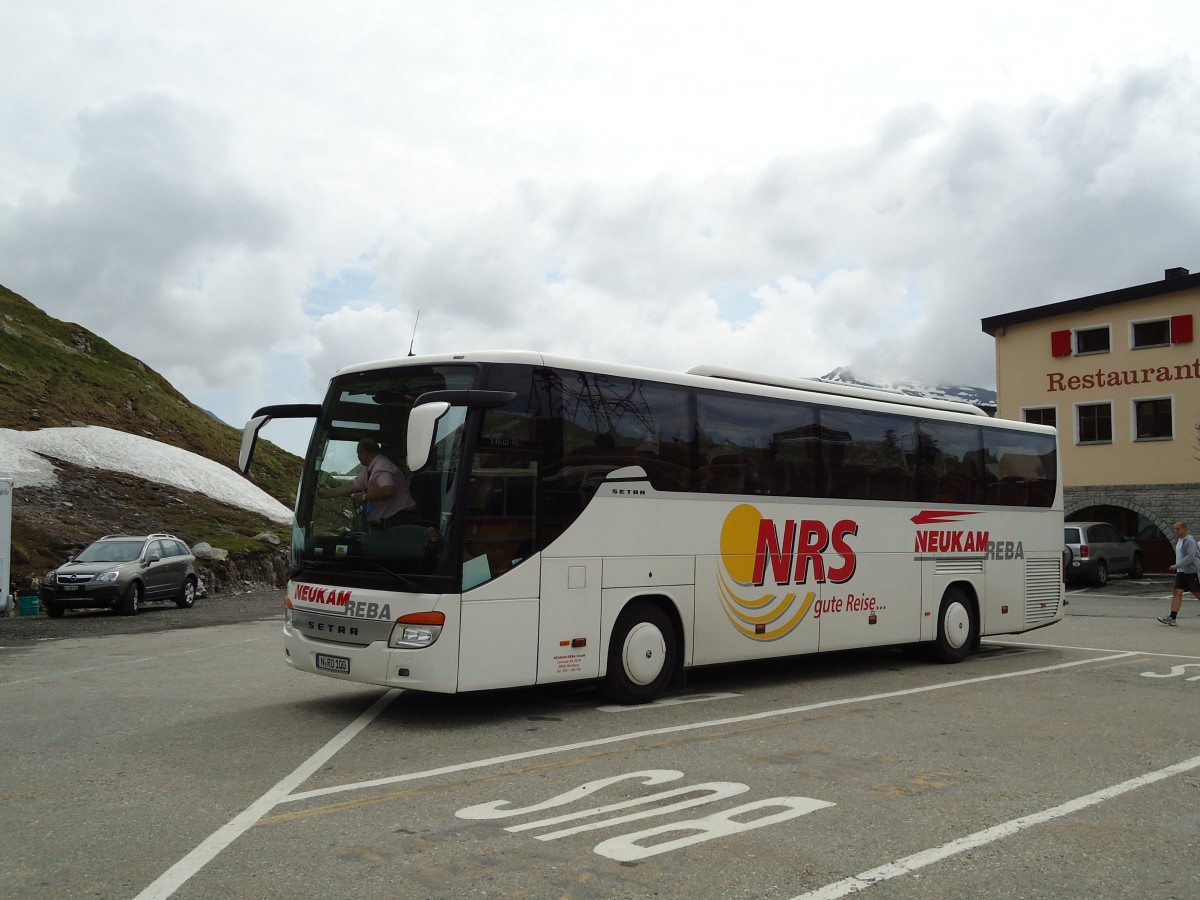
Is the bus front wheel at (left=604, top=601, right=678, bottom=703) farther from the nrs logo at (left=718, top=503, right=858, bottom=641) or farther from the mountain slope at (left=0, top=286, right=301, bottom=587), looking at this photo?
the mountain slope at (left=0, top=286, right=301, bottom=587)

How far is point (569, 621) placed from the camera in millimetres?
9578

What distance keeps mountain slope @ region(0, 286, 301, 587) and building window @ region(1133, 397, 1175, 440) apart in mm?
31901

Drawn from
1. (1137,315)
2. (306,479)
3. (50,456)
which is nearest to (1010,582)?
(306,479)

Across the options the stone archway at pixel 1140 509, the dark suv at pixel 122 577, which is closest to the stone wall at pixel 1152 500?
the stone archway at pixel 1140 509

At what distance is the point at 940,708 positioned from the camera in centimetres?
1021

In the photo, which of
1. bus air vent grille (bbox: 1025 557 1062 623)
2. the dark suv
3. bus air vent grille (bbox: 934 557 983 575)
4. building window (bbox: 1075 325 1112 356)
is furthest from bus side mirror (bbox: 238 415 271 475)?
building window (bbox: 1075 325 1112 356)

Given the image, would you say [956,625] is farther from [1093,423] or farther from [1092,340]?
[1092,340]

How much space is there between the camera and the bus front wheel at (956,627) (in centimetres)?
1402

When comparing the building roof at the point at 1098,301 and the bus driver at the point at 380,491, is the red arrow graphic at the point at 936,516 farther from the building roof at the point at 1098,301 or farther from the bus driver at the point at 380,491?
the building roof at the point at 1098,301

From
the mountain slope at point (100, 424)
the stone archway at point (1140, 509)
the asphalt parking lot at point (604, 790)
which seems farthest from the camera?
the stone archway at point (1140, 509)

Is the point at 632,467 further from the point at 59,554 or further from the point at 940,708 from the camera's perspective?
the point at 59,554

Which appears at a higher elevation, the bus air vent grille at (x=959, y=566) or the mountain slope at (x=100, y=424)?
the mountain slope at (x=100, y=424)

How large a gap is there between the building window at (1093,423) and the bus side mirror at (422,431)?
39.0 metres

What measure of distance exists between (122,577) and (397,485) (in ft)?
57.3
